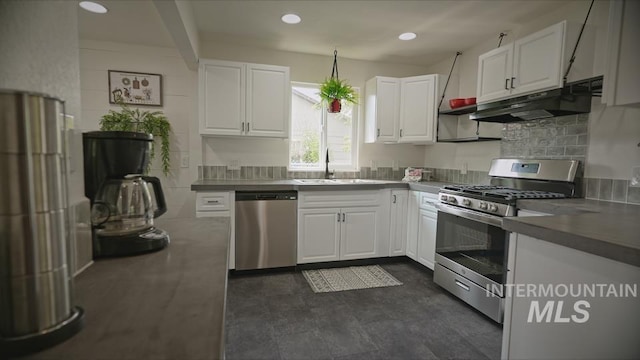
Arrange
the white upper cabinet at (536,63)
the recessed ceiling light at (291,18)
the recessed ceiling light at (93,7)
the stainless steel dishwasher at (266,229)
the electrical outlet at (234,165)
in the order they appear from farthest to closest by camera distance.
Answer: the electrical outlet at (234,165), the stainless steel dishwasher at (266,229), the recessed ceiling light at (291,18), the recessed ceiling light at (93,7), the white upper cabinet at (536,63)

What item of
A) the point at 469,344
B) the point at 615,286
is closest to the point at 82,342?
the point at 615,286

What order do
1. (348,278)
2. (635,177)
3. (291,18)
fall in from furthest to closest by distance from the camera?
1. (348,278)
2. (291,18)
3. (635,177)

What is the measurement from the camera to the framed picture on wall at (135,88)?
11.0 ft

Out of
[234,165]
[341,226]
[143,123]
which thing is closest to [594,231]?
[341,226]

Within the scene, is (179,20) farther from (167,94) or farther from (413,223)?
(413,223)

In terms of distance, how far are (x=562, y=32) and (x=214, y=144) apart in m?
3.27

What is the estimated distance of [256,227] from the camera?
3119mm

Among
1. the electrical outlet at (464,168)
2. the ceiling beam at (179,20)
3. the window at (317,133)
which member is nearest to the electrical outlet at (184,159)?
the ceiling beam at (179,20)

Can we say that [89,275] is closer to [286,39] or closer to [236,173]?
[236,173]

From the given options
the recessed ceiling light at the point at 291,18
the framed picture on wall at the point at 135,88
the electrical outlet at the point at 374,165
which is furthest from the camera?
the electrical outlet at the point at 374,165

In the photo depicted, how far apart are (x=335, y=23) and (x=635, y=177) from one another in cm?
260

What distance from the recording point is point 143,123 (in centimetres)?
337

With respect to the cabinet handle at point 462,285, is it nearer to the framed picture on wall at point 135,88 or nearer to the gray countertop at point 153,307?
the gray countertop at point 153,307

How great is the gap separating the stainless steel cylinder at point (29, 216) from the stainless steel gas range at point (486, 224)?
241 centimetres
